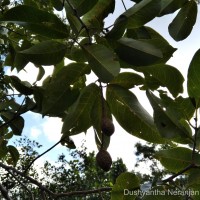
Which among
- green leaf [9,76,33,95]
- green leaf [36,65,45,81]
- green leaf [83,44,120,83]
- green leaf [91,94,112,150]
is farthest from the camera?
green leaf [36,65,45,81]

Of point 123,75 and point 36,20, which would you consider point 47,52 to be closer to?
point 36,20

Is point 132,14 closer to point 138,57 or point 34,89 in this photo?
point 138,57

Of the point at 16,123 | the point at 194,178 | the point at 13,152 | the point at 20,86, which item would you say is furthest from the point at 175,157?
the point at 13,152

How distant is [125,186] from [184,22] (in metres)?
0.54

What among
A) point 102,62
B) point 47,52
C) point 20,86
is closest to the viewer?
point 102,62

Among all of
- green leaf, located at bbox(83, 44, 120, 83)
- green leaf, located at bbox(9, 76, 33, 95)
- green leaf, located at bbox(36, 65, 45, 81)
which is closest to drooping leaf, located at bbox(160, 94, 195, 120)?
green leaf, located at bbox(83, 44, 120, 83)

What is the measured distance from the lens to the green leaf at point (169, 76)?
1013mm

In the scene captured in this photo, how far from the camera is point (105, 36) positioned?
3.01 feet

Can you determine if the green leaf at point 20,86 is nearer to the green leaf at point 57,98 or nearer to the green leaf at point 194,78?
the green leaf at point 57,98

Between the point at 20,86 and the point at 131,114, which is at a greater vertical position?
the point at 20,86

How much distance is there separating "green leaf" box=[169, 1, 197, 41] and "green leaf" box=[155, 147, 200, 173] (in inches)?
13.7

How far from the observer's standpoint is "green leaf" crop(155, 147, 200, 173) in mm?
1072

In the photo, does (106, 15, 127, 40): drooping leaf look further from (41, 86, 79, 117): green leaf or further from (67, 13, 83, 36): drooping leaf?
(41, 86, 79, 117): green leaf

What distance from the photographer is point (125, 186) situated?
3.51 feet
